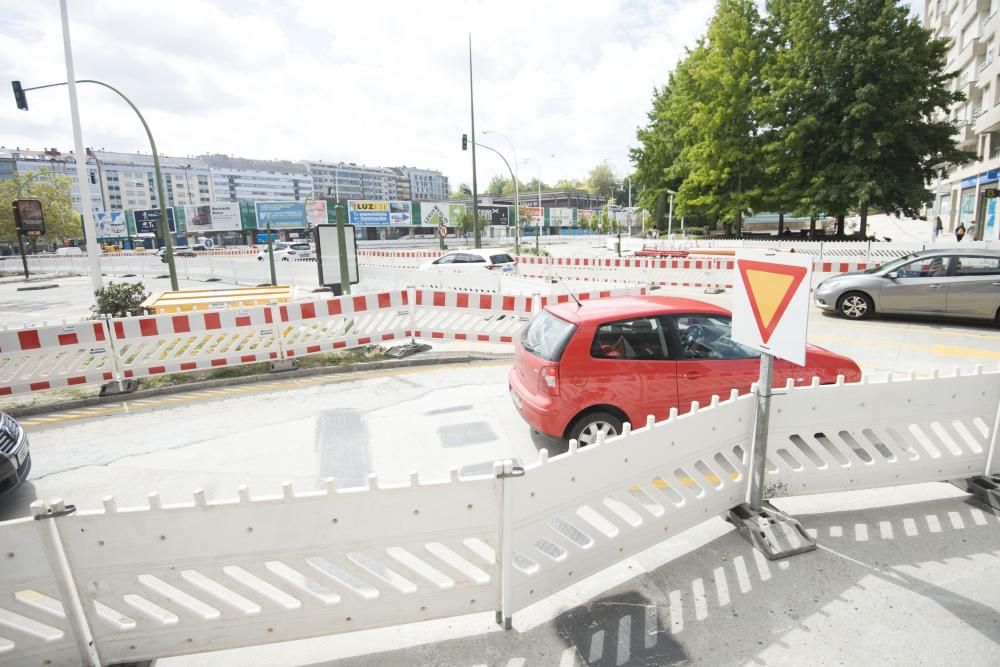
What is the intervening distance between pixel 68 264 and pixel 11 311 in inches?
938

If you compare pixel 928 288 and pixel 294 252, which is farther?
pixel 294 252

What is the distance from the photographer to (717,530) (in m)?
4.07

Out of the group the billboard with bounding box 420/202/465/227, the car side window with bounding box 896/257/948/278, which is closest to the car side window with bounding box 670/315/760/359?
the car side window with bounding box 896/257/948/278

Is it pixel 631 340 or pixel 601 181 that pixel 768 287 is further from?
pixel 601 181

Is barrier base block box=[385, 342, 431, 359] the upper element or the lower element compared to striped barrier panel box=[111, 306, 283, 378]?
lower

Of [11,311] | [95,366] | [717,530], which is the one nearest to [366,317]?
[95,366]

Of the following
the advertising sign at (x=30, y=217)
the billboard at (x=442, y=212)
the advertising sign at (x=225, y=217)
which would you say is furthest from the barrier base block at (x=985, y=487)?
the advertising sign at (x=225, y=217)

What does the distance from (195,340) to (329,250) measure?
20.0ft

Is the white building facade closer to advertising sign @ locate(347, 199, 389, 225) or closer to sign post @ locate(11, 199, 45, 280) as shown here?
advertising sign @ locate(347, 199, 389, 225)

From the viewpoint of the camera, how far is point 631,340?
5.05 meters

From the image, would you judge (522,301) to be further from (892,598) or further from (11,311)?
(11,311)

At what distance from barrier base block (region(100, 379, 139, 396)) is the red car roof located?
254 inches

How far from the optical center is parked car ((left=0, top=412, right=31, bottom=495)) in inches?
180

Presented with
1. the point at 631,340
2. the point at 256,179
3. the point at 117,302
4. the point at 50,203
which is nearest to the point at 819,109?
the point at 631,340
